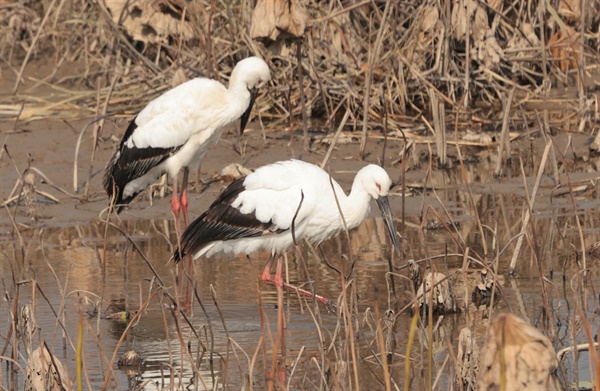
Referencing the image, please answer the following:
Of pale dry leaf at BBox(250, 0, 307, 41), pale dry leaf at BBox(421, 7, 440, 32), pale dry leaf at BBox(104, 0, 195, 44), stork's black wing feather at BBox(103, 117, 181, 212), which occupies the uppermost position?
pale dry leaf at BBox(104, 0, 195, 44)

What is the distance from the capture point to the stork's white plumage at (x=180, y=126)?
869 cm

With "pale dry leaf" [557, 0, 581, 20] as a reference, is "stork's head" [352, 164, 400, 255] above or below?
below

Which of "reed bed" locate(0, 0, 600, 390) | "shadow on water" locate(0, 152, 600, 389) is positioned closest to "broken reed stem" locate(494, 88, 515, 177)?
"reed bed" locate(0, 0, 600, 390)

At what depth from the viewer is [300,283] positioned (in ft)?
24.0

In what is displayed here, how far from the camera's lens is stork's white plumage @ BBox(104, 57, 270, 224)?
869 centimetres

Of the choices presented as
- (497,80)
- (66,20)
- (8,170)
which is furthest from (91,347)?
(66,20)

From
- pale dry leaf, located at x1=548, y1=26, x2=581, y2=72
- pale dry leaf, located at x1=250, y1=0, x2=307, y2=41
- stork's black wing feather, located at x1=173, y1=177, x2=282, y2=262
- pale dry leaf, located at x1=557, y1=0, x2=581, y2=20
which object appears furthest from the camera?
pale dry leaf, located at x1=557, y1=0, x2=581, y2=20

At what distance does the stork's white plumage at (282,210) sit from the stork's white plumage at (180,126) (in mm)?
1668

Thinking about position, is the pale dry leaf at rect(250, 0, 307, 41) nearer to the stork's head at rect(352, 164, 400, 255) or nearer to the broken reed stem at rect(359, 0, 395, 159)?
the broken reed stem at rect(359, 0, 395, 159)

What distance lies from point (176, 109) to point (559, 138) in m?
3.55

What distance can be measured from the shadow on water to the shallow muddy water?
14 mm

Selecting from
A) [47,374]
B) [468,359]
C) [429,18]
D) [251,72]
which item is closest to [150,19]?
[429,18]

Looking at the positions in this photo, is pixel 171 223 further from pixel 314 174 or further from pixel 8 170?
pixel 314 174

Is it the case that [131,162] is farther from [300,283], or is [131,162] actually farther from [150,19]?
[150,19]
